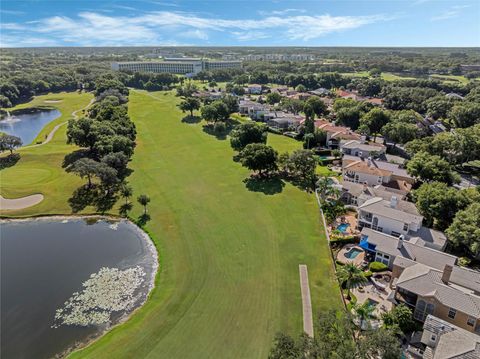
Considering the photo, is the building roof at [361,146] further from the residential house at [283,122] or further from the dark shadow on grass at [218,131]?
the dark shadow on grass at [218,131]

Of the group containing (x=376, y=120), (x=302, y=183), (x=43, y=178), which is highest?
(x=376, y=120)

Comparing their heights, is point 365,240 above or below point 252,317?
above

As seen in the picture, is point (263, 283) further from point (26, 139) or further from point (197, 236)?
point (26, 139)

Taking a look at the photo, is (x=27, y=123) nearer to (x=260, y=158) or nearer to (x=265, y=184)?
(x=260, y=158)

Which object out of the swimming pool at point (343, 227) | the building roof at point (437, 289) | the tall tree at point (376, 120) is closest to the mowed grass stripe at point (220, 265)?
the swimming pool at point (343, 227)

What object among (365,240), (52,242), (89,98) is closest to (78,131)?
(52,242)

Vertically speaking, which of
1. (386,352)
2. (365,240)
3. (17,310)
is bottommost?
(17,310)

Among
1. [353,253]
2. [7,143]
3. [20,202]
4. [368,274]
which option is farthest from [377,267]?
[7,143]
